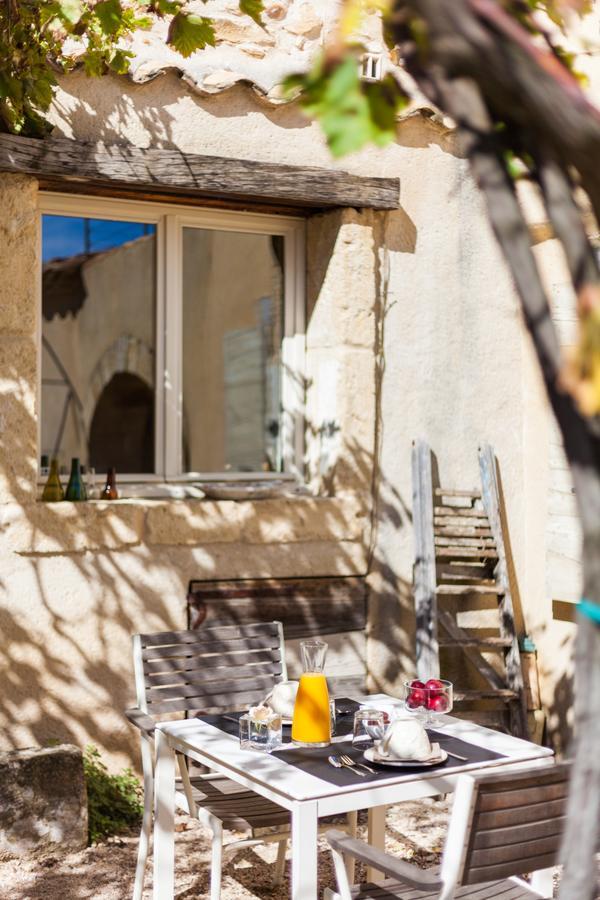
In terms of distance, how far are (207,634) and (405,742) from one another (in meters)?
1.16

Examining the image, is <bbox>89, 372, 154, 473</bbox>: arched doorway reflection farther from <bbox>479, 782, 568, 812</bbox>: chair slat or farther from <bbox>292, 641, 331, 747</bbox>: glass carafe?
<bbox>479, 782, 568, 812</bbox>: chair slat

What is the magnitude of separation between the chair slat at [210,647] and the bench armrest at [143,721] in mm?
224

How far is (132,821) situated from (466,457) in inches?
86.5

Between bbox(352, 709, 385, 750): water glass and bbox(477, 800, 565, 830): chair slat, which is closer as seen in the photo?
bbox(477, 800, 565, 830): chair slat

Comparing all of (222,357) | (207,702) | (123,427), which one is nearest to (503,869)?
(207,702)

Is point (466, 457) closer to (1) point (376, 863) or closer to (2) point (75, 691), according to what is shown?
(2) point (75, 691)

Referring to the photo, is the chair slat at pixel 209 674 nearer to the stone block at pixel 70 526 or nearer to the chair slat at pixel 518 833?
the stone block at pixel 70 526

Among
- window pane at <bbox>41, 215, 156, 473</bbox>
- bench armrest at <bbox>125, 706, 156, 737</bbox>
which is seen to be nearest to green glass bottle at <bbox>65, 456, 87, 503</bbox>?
bench armrest at <bbox>125, 706, 156, 737</bbox>

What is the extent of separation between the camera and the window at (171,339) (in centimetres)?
499

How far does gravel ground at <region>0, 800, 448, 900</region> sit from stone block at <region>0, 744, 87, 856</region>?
6 centimetres

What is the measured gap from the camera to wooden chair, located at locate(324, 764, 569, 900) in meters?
2.32

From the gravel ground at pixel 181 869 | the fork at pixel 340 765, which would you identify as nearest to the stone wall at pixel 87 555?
the gravel ground at pixel 181 869

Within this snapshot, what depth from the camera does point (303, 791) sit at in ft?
8.84

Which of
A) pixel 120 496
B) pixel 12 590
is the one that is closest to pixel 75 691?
pixel 12 590
